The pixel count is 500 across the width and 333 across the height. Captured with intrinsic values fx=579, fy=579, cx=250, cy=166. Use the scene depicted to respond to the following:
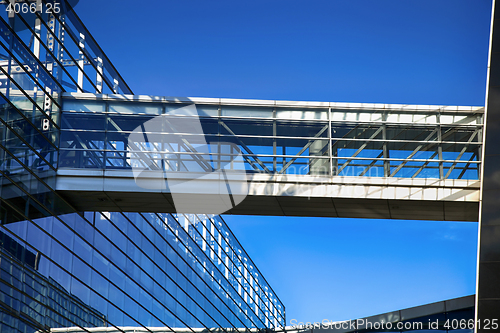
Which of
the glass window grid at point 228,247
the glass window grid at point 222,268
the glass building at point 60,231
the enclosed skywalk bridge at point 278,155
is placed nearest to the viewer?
the glass building at point 60,231

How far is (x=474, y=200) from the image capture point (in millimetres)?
20500

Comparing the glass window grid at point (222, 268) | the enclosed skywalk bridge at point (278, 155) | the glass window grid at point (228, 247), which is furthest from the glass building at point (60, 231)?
the enclosed skywalk bridge at point (278, 155)

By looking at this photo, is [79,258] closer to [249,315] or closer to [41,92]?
[41,92]

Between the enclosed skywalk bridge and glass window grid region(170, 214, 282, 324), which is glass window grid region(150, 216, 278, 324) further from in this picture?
the enclosed skywalk bridge

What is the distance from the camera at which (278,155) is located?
2162cm

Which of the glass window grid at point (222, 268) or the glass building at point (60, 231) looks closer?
the glass building at point (60, 231)

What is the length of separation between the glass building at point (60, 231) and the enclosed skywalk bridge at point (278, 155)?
1.32 metres

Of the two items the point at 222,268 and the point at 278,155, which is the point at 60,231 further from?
the point at 222,268

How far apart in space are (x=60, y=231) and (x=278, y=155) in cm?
841

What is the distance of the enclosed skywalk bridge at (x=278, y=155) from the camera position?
20.7 m

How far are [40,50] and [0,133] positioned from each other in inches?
170

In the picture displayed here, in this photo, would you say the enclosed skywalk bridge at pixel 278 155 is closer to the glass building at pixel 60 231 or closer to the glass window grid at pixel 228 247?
the glass building at pixel 60 231

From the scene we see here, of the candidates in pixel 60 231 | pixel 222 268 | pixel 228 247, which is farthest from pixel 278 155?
pixel 228 247

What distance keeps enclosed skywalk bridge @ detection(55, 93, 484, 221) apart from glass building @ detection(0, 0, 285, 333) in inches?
51.9
